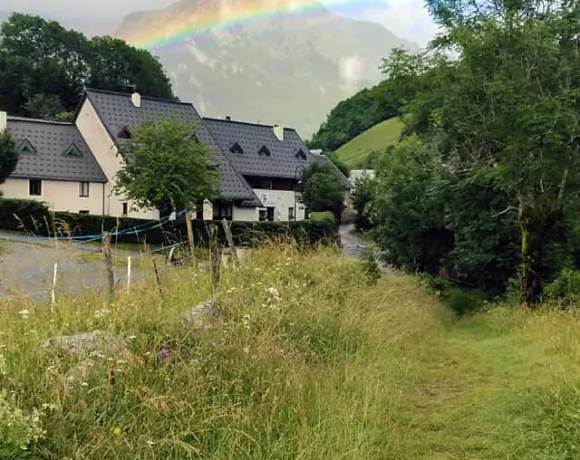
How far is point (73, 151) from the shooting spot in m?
34.8

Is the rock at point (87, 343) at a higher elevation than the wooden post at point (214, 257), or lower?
lower

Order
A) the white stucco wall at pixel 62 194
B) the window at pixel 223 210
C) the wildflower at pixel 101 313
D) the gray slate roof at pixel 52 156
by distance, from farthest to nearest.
→ the window at pixel 223 210, the gray slate roof at pixel 52 156, the white stucco wall at pixel 62 194, the wildflower at pixel 101 313

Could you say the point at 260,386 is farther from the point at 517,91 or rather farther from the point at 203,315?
the point at 517,91

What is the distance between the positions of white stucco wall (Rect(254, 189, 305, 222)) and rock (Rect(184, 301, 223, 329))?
35.1 metres

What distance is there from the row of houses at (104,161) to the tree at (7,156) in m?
2.25

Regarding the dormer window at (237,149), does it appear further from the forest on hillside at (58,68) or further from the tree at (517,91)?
the tree at (517,91)

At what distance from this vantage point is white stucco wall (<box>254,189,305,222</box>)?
137 feet

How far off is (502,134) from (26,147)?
98.1ft

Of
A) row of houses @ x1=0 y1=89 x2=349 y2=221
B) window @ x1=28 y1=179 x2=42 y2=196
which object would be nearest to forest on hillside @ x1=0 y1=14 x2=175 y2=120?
row of houses @ x1=0 y1=89 x2=349 y2=221

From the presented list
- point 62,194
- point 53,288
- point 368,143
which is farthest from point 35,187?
point 368,143

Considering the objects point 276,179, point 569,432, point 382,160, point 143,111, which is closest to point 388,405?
point 569,432

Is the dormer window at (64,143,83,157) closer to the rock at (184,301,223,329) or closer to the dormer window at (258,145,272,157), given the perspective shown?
the dormer window at (258,145,272,157)

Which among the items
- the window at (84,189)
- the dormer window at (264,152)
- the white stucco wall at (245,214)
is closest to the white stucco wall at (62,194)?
the window at (84,189)

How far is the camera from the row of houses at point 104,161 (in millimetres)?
32688
